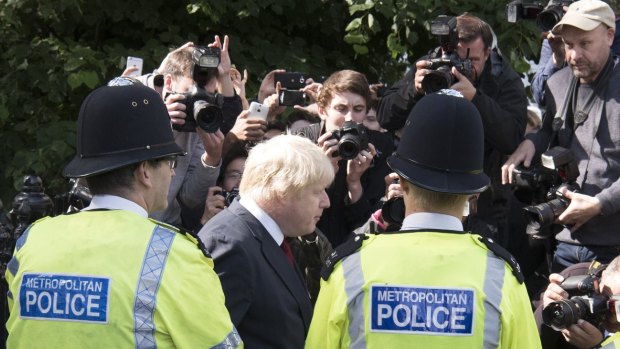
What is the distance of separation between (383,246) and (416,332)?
29cm

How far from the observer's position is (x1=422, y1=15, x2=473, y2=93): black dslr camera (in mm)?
5914

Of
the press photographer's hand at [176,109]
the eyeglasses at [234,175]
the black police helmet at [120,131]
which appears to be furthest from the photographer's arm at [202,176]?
the black police helmet at [120,131]

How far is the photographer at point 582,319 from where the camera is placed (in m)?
4.49

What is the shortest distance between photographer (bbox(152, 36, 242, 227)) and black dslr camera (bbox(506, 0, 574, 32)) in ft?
6.07

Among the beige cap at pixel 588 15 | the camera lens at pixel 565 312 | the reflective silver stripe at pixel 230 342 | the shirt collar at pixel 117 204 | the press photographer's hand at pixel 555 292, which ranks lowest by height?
the press photographer's hand at pixel 555 292

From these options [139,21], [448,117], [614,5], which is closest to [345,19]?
[139,21]

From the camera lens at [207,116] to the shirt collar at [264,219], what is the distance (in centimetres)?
143

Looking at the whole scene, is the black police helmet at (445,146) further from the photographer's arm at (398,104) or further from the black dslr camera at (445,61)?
the photographer's arm at (398,104)

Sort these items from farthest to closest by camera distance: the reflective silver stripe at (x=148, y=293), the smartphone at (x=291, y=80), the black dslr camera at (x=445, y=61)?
the smartphone at (x=291, y=80), the black dslr camera at (x=445, y=61), the reflective silver stripe at (x=148, y=293)

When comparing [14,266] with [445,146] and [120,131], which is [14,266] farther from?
[445,146]

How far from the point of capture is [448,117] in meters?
3.58

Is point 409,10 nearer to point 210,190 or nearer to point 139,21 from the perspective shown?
point 139,21

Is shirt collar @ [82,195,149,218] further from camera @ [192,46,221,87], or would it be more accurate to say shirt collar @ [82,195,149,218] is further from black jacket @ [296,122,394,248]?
black jacket @ [296,122,394,248]

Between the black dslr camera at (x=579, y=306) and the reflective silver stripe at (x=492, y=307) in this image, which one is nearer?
the reflective silver stripe at (x=492, y=307)
